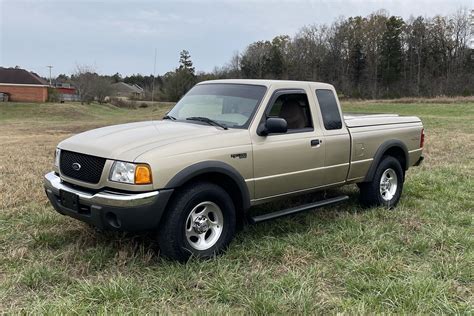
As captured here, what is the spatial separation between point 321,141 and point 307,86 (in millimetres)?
727

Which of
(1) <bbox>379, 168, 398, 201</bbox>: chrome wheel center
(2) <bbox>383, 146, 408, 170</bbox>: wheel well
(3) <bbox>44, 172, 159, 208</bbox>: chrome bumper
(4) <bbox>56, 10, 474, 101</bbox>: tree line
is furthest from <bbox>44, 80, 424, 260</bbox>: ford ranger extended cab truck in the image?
(4) <bbox>56, 10, 474, 101</bbox>: tree line

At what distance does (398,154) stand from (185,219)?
402 cm

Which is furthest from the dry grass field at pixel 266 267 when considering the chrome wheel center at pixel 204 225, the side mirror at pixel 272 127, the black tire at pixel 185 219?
the side mirror at pixel 272 127

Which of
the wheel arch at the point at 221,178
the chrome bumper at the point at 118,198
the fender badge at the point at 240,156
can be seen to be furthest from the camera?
the fender badge at the point at 240,156

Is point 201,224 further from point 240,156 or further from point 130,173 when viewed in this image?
point 130,173

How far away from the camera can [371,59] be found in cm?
7581

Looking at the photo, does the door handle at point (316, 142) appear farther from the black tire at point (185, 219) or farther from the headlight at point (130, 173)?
the headlight at point (130, 173)

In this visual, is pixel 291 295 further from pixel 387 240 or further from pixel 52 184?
pixel 52 184

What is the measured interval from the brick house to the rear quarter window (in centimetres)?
5686

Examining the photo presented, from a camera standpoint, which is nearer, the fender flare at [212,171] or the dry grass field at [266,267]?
the dry grass field at [266,267]

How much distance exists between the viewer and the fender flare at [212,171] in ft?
13.5

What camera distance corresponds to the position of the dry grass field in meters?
3.52

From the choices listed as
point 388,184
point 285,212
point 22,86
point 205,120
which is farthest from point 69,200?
point 22,86

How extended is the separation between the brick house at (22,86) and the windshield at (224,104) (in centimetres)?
5636
